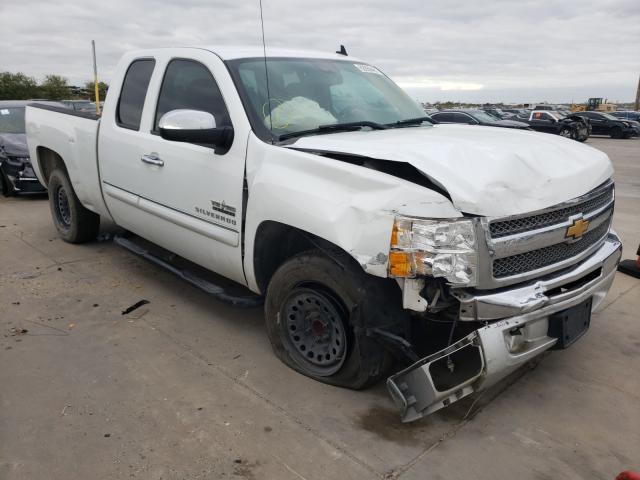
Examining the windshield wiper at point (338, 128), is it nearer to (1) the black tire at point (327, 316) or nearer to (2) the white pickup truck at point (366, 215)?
(2) the white pickup truck at point (366, 215)

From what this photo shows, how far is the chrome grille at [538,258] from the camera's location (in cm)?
263

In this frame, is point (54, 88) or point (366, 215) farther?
point (54, 88)

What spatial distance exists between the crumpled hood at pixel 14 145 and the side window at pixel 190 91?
542 cm

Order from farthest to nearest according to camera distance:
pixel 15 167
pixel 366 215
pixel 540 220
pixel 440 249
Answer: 1. pixel 15 167
2. pixel 540 220
3. pixel 366 215
4. pixel 440 249

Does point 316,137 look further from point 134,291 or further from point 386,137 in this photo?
point 134,291

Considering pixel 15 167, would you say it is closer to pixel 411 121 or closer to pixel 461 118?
pixel 411 121

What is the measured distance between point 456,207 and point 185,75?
2.37 m

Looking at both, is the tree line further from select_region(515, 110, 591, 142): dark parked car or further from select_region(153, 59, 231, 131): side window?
select_region(153, 59, 231, 131): side window

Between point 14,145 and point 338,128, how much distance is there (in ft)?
22.8

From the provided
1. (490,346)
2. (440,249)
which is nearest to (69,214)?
(440,249)

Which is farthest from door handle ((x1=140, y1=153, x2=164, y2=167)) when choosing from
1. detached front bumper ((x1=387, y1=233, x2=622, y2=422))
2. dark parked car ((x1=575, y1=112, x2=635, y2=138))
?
dark parked car ((x1=575, y1=112, x2=635, y2=138))

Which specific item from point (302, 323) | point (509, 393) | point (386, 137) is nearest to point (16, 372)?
point (302, 323)

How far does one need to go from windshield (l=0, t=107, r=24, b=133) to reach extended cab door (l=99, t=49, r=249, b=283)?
215 inches

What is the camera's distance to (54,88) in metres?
33.6
